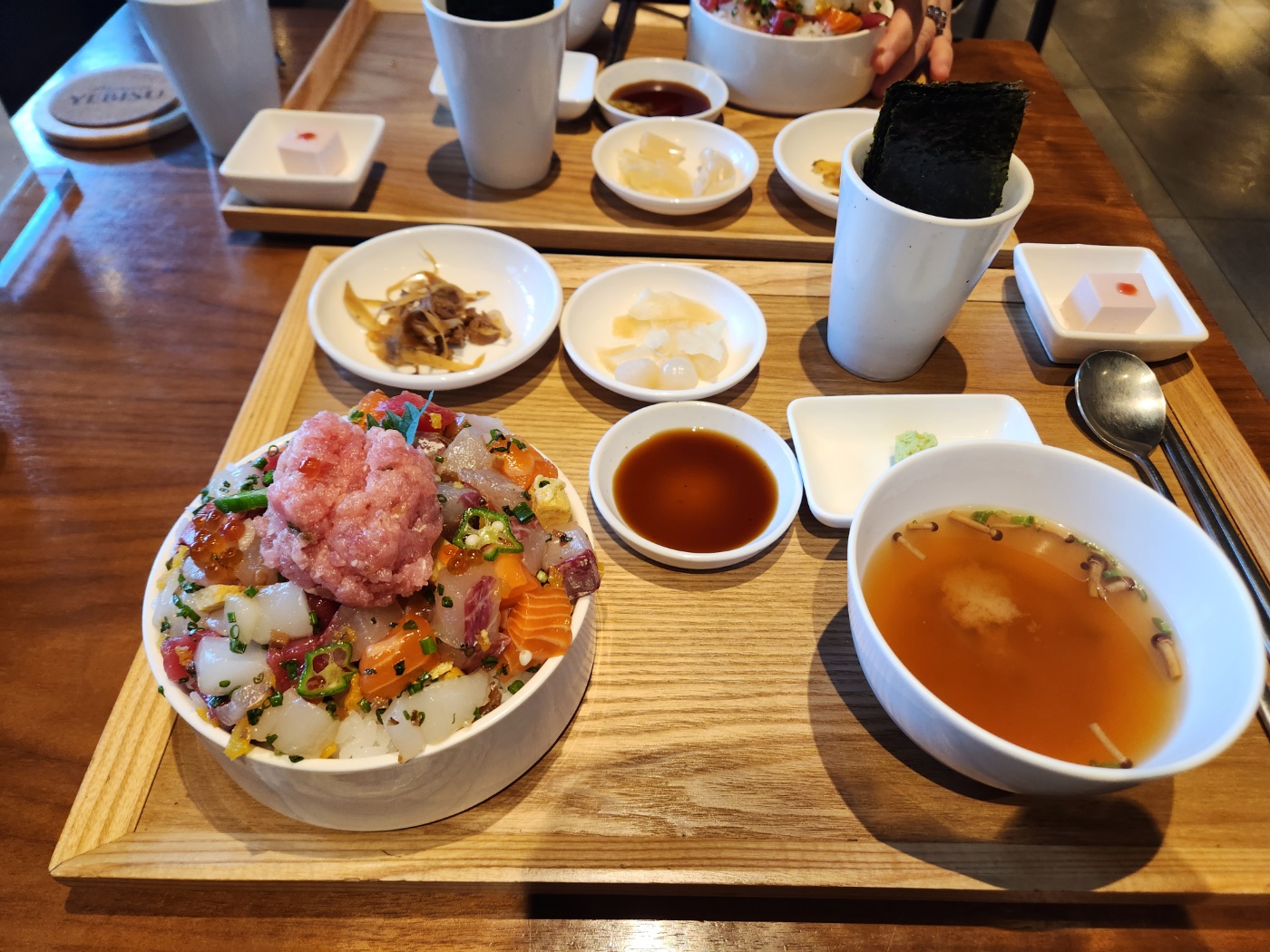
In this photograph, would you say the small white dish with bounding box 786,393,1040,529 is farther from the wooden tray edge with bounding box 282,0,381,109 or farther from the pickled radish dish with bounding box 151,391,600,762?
the wooden tray edge with bounding box 282,0,381,109

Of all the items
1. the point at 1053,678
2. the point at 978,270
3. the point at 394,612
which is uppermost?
the point at 978,270

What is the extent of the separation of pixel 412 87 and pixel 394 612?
7.80 feet

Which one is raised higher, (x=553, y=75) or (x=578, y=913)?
(x=553, y=75)

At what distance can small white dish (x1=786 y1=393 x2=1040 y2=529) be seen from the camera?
5.24 feet

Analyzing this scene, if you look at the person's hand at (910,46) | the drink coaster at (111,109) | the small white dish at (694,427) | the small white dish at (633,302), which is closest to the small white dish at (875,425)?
the small white dish at (694,427)

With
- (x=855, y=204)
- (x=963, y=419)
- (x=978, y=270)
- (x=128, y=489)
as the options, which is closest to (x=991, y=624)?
(x=963, y=419)

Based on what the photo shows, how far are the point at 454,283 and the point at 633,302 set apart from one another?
50 centimetres

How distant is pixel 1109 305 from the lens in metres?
1.81

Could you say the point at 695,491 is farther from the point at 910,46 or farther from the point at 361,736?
the point at 910,46

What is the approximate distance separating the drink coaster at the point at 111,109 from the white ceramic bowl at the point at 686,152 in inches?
61.2

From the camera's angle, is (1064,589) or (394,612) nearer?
(394,612)

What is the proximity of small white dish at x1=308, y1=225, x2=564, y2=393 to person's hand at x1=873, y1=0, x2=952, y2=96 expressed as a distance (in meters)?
1.65

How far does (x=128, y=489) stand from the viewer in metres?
1.66

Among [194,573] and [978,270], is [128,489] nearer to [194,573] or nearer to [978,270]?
[194,573]
